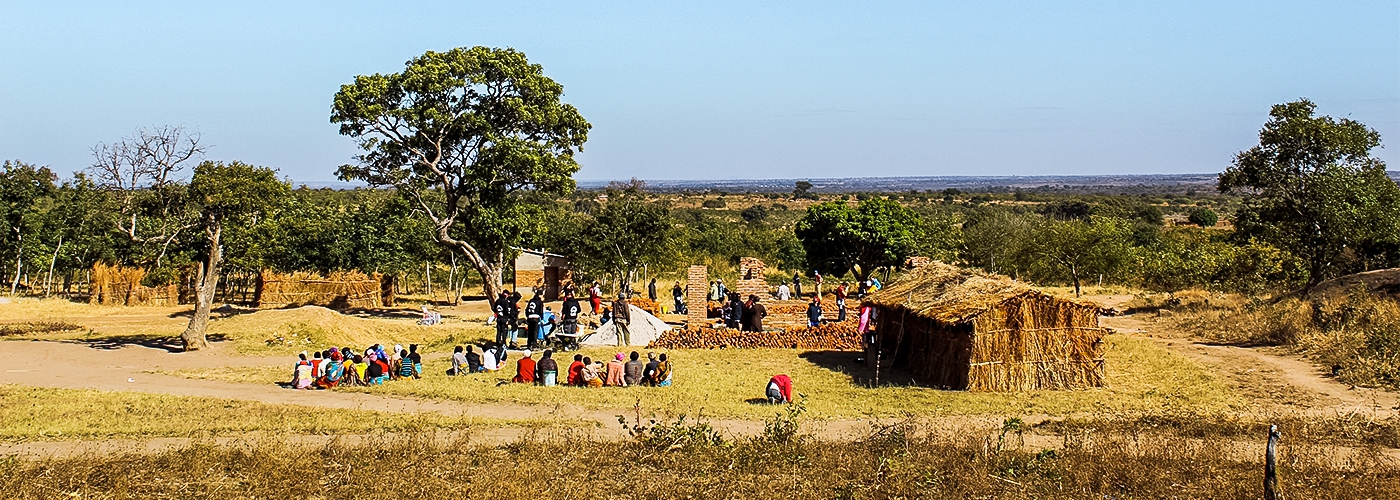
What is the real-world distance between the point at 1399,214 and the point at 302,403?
27.4m

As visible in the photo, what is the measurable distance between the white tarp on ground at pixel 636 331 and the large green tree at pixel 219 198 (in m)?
7.53

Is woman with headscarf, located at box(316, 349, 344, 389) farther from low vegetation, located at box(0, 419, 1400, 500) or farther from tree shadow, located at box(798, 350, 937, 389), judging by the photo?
tree shadow, located at box(798, 350, 937, 389)

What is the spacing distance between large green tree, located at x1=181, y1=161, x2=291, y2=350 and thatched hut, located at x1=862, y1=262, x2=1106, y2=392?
14170mm

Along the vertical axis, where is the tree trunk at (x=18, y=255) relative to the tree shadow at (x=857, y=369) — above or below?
above

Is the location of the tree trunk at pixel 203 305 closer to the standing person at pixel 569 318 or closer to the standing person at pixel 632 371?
the standing person at pixel 569 318

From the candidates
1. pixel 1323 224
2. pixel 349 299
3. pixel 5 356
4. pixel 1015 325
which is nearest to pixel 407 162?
pixel 349 299

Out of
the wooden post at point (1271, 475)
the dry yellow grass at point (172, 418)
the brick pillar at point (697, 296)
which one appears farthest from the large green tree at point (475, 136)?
the wooden post at point (1271, 475)

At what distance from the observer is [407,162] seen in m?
29.7

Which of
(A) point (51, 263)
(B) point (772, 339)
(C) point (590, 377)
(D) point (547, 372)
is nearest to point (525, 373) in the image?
(D) point (547, 372)

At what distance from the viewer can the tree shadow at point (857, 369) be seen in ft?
61.2

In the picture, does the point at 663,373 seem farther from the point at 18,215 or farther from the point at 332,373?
the point at 18,215

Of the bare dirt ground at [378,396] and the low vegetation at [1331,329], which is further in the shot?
the low vegetation at [1331,329]

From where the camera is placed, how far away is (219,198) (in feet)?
72.9

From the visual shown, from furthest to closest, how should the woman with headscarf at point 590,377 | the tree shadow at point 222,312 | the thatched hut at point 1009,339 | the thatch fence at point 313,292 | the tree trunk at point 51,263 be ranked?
the tree trunk at point 51,263
the thatch fence at point 313,292
the tree shadow at point 222,312
the woman with headscarf at point 590,377
the thatched hut at point 1009,339
